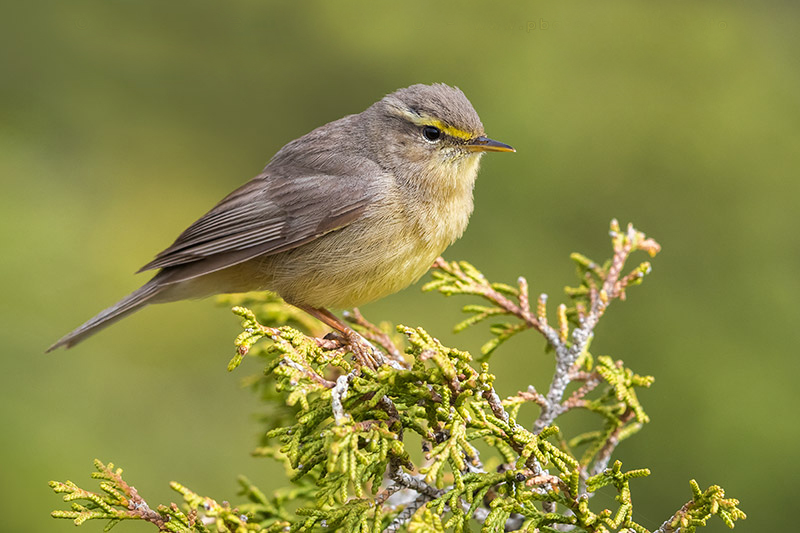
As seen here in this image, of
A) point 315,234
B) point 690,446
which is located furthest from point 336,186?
point 690,446

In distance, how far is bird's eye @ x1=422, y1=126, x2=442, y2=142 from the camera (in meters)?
4.06

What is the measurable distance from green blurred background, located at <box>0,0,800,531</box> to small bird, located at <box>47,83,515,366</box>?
100 cm

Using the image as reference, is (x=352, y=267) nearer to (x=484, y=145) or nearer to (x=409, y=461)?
(x=484, y=145)

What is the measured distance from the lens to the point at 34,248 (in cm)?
531

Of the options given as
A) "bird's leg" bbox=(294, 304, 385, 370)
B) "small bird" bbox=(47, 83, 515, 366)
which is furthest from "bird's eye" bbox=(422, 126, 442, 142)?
"bird's leg" bbox=(294, 304, 385, 370)

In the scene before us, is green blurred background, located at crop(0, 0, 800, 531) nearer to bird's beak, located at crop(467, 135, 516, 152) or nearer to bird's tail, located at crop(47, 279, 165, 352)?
bird's tail, located at crop(47, 279, 165, 352)

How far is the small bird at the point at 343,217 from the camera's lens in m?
3.70

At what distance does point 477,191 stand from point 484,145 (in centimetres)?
183

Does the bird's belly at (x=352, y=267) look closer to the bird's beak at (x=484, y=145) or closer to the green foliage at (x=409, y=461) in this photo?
the bird's beak at (x=484, y=145)

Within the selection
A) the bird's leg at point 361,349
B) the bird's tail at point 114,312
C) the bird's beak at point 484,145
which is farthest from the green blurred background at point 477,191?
the bird's beak at point 484,145

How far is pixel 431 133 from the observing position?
408 centimetres

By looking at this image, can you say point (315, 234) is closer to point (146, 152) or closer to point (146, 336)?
point (146, 336)

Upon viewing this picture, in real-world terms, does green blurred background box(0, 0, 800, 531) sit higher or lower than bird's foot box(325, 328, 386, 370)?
higher

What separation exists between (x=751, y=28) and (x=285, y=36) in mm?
3899
